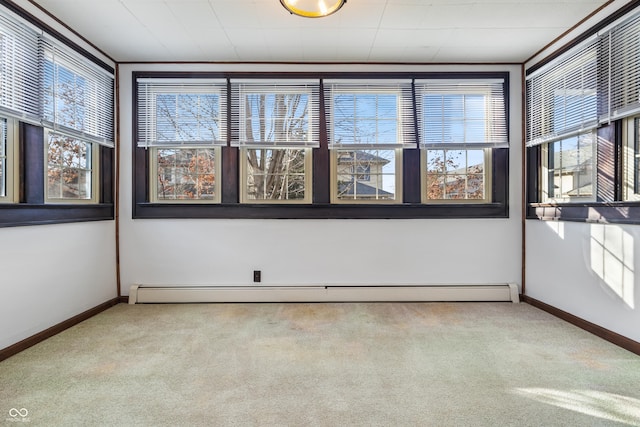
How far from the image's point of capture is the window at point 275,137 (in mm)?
3805

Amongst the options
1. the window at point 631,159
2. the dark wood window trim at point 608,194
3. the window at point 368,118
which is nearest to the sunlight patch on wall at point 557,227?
the dark wood window trim at point 608,194

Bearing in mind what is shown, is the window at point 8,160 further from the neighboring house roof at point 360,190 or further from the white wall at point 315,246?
the neighboring house roof at point 360,190

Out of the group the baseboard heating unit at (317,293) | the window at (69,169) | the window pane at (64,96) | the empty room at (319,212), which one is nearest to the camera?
the empty room at (319,212)

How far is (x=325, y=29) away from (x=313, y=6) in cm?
61

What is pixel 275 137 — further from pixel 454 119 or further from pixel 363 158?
pixel 454 119

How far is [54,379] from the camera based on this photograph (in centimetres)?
212

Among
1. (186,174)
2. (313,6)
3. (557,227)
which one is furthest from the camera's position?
(186,174)

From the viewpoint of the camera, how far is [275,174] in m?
3.89

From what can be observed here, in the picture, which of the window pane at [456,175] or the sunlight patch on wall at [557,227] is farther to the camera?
the window pane at [456,175]

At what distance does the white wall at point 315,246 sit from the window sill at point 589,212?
0.37 meters

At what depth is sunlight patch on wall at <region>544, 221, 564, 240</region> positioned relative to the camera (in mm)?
3271

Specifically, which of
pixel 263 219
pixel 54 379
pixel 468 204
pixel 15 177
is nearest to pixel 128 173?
pixel 15 177

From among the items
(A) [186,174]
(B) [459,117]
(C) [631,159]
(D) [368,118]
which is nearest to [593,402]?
(C) [631,159]

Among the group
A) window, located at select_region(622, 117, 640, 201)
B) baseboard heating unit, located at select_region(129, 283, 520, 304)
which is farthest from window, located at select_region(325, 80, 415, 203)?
window, located at select_region(622, 117, 640, 201)
